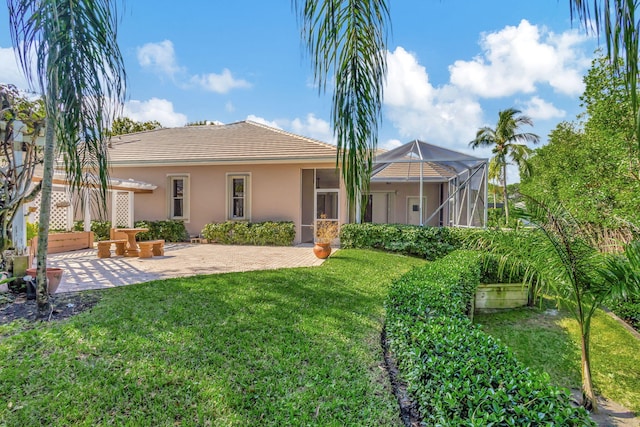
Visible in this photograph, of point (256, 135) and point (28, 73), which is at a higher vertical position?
point (256, 135)

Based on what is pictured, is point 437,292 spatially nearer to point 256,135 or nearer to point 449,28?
point 449,28

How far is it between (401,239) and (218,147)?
31.1 feet

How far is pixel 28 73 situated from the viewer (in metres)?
2.95

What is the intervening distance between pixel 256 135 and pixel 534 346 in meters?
14.4

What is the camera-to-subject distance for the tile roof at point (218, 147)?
1369cm

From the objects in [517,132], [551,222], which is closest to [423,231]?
[551,222]

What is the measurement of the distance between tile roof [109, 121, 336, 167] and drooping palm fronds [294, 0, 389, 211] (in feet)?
34.8

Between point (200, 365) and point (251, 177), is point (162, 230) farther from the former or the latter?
point (200, 365)

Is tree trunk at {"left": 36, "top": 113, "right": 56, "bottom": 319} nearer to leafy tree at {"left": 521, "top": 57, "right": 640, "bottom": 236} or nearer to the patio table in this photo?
the patio table

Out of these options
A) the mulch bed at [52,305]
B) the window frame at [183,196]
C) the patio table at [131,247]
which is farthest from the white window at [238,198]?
the mulch bed at [52,305]

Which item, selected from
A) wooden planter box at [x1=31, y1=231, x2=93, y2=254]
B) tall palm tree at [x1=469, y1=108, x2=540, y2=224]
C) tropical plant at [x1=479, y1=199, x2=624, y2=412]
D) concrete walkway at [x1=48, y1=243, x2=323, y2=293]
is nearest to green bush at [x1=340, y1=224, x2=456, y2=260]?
concrete walkway at [x1=48, y1=243, x2=323, y2=293]

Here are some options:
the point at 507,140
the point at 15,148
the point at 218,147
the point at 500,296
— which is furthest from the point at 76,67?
the point at 507,140

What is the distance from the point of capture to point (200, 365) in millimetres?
3422

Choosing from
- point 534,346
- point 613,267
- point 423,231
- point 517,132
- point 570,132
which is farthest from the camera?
point 517,132
